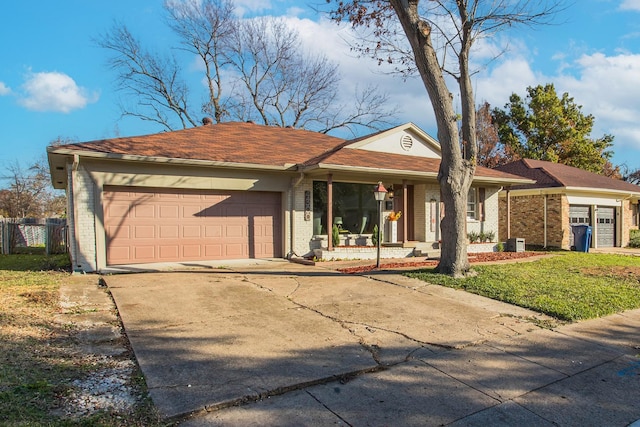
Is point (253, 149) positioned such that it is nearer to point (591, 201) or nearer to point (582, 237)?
point (582, 237)

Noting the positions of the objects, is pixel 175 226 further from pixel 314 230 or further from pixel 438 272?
pixel 438 272

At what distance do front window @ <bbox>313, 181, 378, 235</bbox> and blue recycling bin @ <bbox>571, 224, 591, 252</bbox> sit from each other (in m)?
9.41

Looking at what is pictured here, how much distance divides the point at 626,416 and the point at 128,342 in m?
4.98

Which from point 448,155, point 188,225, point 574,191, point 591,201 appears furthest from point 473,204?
point 188,225

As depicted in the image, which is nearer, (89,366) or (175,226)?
(89,366)

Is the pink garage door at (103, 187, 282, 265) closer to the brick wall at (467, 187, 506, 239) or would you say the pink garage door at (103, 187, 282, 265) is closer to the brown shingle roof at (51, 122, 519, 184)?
the brown shingle roof at (51, 122, 519, 184)

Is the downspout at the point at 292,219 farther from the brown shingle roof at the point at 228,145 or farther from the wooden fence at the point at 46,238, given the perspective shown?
the wooden fence at the point at 46,238

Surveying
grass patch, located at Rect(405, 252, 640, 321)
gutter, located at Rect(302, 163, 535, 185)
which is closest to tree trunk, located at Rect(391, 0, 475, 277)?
grass patch, located at Rect(405, 252, 640, 321)

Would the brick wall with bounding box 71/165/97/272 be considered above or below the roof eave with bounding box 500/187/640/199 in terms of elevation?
below

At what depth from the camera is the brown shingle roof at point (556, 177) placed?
18.1 meters

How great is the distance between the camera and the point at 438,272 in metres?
9.08

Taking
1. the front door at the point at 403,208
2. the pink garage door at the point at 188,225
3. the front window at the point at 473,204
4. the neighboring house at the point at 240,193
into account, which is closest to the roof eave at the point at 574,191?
the neighboring house at the point at 240,193

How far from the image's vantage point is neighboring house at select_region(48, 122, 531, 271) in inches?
395

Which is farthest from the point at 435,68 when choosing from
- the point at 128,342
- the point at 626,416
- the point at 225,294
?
the point at 128,342
